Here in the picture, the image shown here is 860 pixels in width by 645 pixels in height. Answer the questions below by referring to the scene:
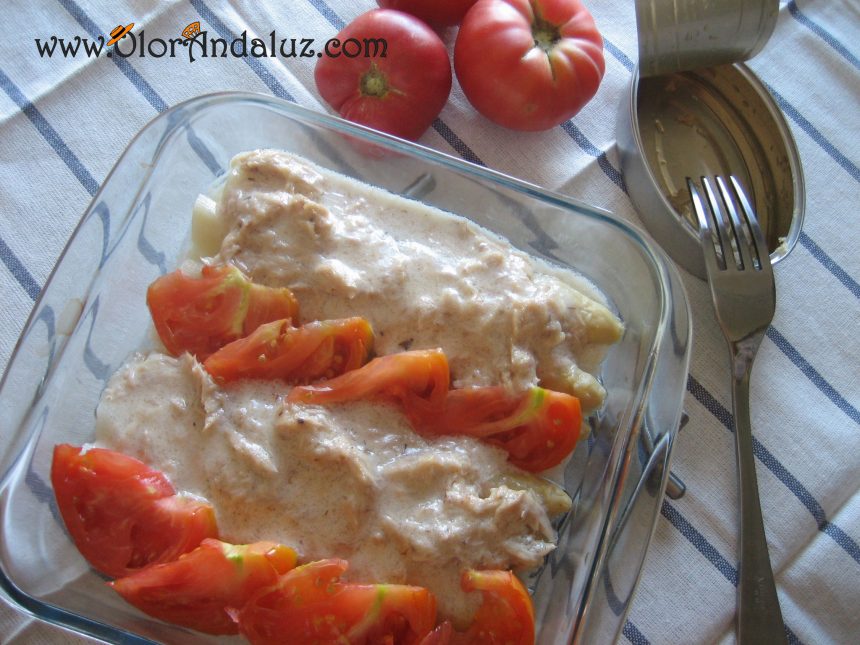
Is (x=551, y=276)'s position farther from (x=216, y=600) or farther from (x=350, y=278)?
(x=216, y=600)

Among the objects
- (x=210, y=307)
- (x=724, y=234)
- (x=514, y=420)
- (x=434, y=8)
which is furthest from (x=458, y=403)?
(x=434, y=8)

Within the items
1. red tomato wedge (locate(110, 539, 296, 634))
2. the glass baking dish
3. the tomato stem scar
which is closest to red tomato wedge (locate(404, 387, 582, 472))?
the glass baking dish

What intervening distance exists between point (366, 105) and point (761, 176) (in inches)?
→ 36.3

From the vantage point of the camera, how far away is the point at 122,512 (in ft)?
4.12

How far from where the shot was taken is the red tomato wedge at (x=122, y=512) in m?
1.25

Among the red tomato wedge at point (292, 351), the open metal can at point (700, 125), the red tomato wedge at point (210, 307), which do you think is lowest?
the open metal can at point (700, 125)

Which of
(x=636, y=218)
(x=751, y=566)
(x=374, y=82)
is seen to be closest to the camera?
(x=751, y=566)

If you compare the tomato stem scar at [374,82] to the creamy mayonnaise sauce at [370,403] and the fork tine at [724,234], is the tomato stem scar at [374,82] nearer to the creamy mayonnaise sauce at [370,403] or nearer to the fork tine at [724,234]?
the creamy mayonnaise sauce at [370,403]

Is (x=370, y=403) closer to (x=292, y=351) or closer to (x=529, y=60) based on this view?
(x=292, y=351)

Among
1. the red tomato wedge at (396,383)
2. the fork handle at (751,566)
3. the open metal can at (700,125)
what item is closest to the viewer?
the red tomato wedge at (396,383)

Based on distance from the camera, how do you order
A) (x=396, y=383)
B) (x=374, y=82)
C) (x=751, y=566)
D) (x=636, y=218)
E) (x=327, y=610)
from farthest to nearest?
(x=636, y=218) < (x=374, y=82) < (x=751, y=566) < (x=396, y=383) < (x=327, y=610)

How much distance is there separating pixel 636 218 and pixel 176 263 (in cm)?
101

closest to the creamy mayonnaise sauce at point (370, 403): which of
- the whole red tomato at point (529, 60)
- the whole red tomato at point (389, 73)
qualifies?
the whole red tomato at point (389, 73)

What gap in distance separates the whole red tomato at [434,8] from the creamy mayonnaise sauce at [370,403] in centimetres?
51
